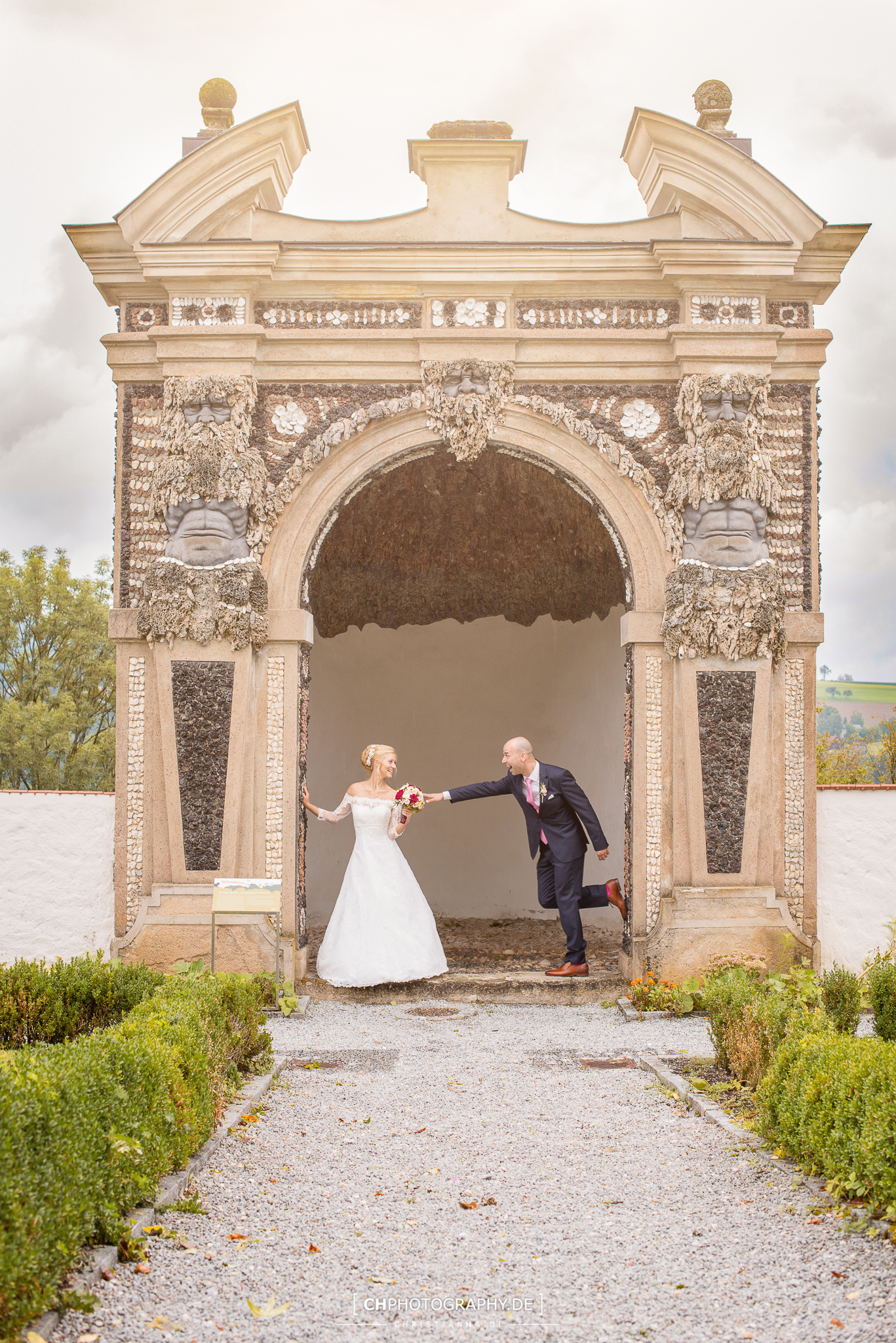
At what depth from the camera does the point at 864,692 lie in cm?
5538

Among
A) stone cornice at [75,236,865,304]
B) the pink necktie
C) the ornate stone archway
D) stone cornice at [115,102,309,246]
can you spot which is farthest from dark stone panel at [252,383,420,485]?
the pink necktie

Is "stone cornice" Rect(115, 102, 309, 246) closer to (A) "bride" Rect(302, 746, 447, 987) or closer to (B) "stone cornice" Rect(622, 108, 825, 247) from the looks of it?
(B) "stone cornice" Rect(622, 108, 825, 247)

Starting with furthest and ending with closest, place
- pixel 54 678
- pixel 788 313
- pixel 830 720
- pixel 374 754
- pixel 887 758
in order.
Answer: pixel 830 720, pixel 54 678, pixel 887 758, pixel 374 754, pixel 788 313

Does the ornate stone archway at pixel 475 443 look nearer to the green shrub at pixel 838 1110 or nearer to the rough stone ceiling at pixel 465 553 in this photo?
the rough stone ceiling at pixel 465 553

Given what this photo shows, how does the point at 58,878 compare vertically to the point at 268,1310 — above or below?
above

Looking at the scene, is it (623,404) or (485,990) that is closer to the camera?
(485,990)

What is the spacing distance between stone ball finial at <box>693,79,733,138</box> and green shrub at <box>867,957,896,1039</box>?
6643 millimetres

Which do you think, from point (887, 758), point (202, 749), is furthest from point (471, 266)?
point (887, 758)

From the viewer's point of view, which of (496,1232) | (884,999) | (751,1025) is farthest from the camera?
(884,999)

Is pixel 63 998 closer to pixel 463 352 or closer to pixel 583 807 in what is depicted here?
pixel 583 807

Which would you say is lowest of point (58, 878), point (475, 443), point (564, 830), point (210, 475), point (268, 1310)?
point (268, 1310)

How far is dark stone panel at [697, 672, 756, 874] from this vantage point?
7953mm

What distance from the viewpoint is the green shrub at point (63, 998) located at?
19.6 feet

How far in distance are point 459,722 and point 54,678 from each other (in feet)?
67.2
